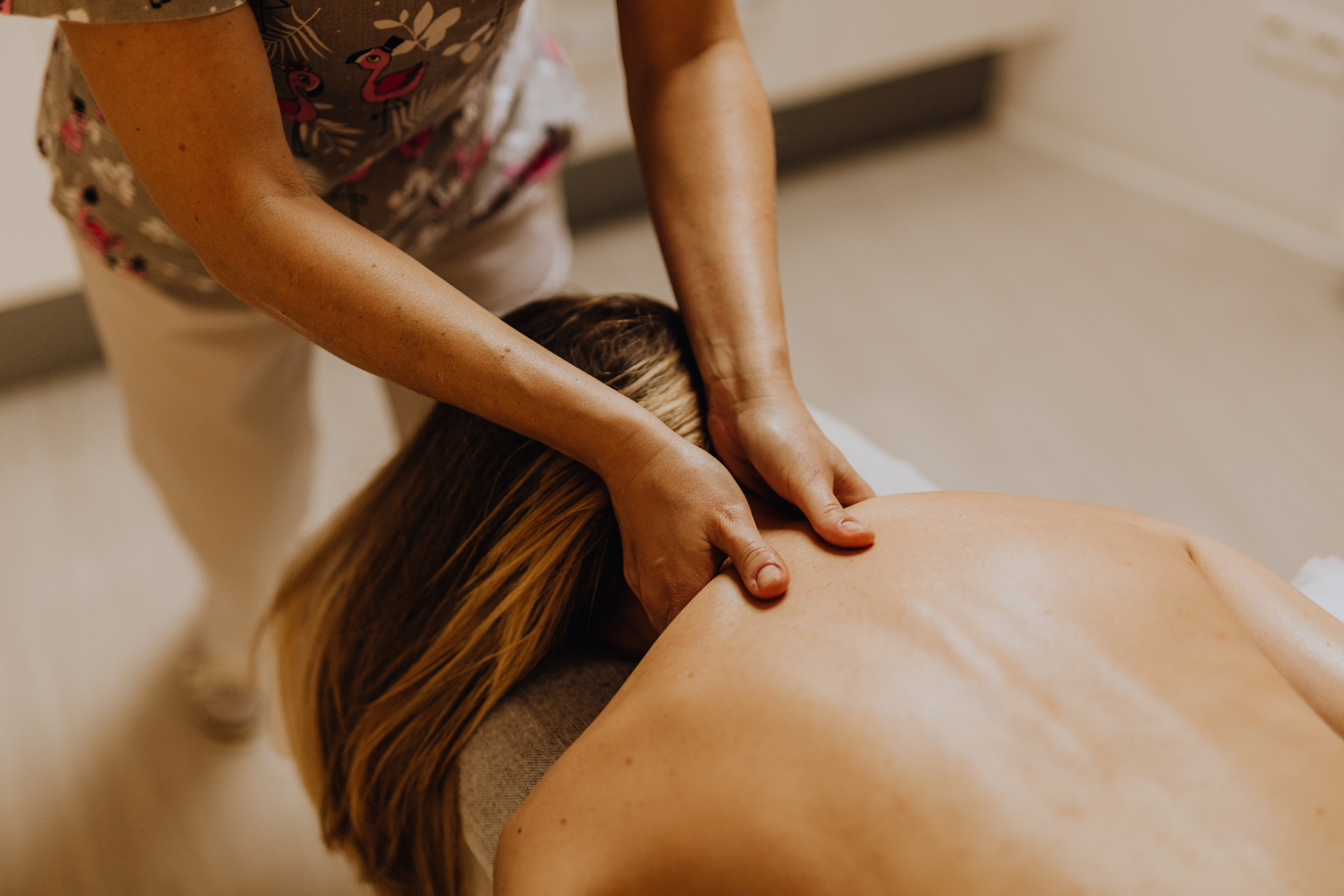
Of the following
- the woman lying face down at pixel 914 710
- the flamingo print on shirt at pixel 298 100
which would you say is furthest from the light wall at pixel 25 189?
the woman lying face down at pixel 914 710

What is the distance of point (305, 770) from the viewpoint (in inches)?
40.9

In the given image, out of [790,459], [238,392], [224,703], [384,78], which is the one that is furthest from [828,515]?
[224,703]

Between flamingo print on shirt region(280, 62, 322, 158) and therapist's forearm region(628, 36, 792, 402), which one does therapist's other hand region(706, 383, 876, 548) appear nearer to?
therapist's forearm region(628, 36, 792, 402)

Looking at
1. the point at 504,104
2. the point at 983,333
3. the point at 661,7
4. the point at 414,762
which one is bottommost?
the point at 983,333

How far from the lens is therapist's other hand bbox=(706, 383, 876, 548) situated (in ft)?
2.51

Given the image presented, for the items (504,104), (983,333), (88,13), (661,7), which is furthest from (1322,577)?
(983,333)

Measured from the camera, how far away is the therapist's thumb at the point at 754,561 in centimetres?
72

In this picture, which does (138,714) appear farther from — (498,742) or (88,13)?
(88,13)

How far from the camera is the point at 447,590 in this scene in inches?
35.2

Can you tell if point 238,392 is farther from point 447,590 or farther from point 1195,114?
point 1195,114

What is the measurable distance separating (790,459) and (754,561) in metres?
0.11

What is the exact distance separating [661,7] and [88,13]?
0.50 m

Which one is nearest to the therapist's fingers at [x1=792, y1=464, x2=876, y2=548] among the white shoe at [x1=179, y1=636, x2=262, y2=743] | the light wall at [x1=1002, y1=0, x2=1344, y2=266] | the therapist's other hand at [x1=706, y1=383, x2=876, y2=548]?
the therapist's other hand at [x1=706, y1=383, x2=876, y2=548]

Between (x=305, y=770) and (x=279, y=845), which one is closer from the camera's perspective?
(x=305, y=770)
